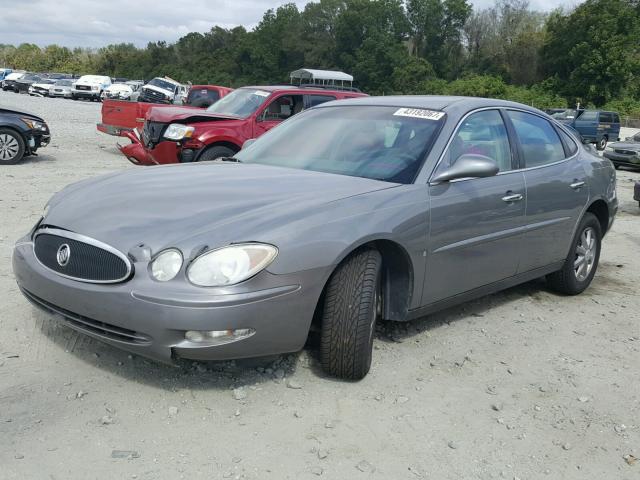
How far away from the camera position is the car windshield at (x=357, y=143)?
3939mm

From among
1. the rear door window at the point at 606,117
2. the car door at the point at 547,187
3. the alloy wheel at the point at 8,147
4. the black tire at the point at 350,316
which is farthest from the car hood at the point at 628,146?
the black tire at the point at 350,316

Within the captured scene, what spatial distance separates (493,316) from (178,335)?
8.75ft

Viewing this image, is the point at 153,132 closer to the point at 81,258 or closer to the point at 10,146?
the point at 10,146

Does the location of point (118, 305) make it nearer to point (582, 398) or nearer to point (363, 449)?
point (363, 449)

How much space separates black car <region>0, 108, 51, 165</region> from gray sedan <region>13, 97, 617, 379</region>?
842cm

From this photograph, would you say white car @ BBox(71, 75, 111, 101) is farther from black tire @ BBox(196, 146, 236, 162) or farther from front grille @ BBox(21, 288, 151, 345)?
front grille @ BBox(21, 288, 151, 345)

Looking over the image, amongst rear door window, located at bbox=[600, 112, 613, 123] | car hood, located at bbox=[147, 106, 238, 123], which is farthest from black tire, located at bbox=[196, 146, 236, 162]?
rear door window, located at bbox=[600, 112, 613, 123]

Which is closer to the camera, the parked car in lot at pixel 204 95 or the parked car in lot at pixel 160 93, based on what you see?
the parked car in lot at pixel 204 95

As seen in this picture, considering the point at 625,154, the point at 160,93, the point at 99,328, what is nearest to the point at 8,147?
the point at 99,328

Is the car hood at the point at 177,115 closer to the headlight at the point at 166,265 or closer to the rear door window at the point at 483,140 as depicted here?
the rear door window at the point at 483,140

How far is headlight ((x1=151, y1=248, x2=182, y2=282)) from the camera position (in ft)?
9.64

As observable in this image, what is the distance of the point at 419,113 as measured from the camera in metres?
4.26

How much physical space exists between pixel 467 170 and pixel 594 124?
26.9 metres

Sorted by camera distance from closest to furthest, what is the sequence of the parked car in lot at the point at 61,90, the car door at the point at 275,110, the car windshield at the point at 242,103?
the car door at the point at 275,110
the car windshield at the point at 242,103
the parked car in lot at the point at 61,90
